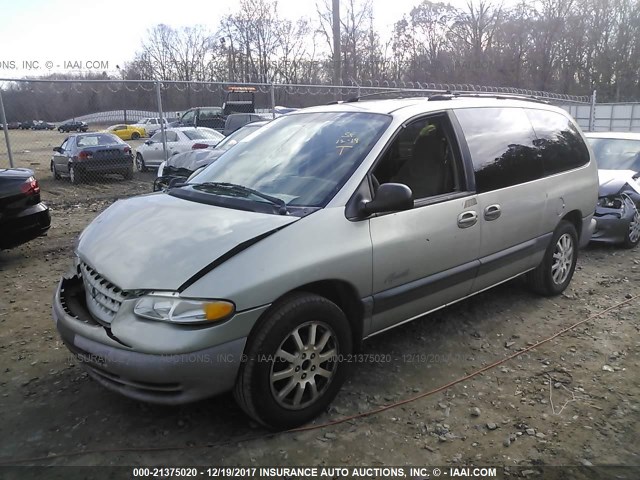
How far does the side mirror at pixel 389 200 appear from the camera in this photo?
112 inches

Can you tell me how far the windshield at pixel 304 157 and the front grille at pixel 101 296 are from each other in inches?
42.6

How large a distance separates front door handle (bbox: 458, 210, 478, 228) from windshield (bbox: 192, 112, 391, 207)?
34.1 inches

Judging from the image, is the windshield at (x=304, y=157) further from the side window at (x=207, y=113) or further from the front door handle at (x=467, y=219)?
the side window at (x=207, y=113)

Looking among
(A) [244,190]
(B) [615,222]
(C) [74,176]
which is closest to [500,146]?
(A) [244,190]

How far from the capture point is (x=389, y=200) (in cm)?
285

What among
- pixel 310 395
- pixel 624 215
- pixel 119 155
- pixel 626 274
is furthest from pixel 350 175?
pixel 119 155

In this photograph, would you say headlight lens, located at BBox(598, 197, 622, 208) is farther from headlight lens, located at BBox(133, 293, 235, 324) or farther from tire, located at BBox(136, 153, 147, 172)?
tire, located at BBox(136, 153, 147, 172)

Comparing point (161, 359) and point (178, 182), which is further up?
point (178, 182)

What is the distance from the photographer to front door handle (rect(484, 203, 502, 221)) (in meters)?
3.68

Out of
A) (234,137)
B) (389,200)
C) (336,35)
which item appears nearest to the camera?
(389,200)

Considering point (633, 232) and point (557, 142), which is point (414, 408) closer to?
point (557, 142)

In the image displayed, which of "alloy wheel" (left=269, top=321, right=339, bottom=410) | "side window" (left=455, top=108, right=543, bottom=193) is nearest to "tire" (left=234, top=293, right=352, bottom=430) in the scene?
"alloy wheel" (left=269, top=321, right=339, bottom=410)

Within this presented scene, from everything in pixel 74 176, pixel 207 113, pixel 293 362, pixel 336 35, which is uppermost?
pixel 336 35

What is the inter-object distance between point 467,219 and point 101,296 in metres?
2.46
